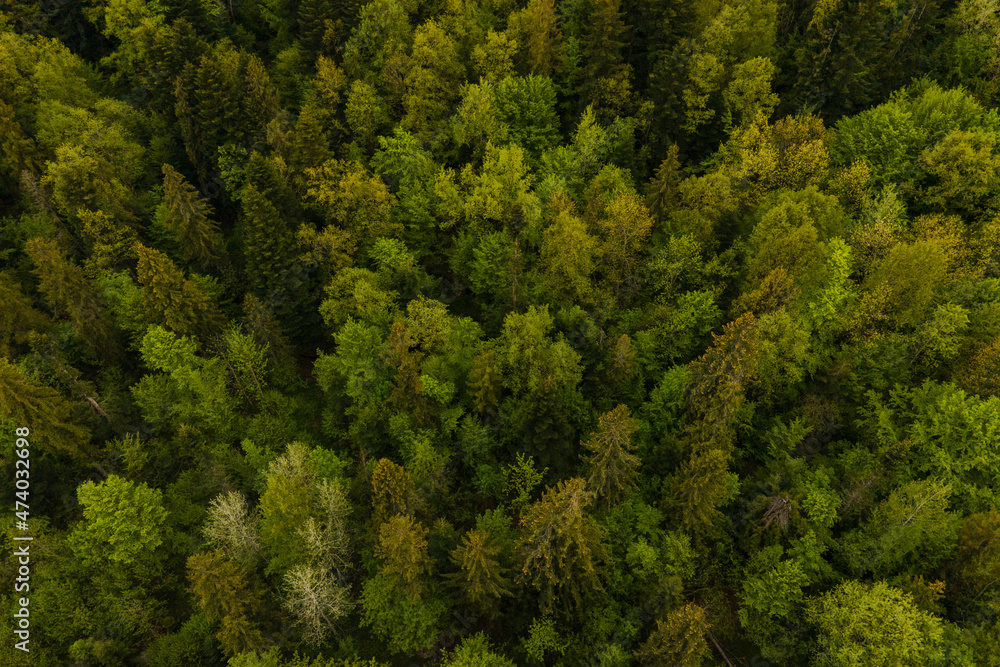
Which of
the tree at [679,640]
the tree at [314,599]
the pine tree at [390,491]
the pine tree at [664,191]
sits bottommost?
the tree at [314,599]

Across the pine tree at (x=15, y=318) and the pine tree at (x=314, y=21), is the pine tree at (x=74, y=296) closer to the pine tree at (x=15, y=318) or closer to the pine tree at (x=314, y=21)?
the pine tree at (x=15, y=318)

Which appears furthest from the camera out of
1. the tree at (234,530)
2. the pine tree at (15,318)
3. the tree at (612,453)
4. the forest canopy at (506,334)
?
the pine tree at (15,318)

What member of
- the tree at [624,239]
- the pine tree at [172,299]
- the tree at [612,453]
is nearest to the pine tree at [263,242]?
the pine tree at [172,299]

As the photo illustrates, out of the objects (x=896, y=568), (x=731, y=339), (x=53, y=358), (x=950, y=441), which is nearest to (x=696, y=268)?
(x=731, y=339)

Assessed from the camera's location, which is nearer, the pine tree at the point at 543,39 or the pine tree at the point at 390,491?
the pine tree at the point at 390,491

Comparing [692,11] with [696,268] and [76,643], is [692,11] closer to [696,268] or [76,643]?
[696,268]

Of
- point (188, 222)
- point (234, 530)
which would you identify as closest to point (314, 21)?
point (188, 222)
